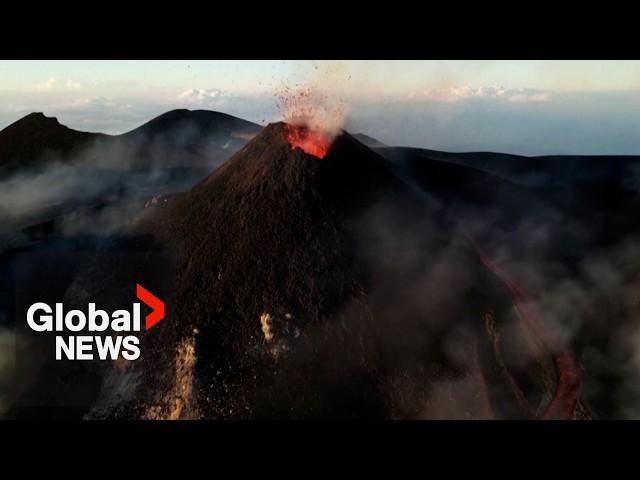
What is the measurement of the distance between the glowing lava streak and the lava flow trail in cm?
978

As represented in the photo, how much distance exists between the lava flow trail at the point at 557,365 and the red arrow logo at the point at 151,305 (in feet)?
52.0

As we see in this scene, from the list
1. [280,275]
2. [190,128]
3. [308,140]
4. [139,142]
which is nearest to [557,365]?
[280,275]

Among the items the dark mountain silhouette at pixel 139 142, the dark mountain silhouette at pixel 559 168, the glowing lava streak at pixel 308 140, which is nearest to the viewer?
the glowing lava streak at pixel 308 140

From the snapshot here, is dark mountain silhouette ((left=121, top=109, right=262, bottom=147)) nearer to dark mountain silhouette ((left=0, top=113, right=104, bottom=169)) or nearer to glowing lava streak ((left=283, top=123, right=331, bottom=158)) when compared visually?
dark mountain silhouette ((left=0, top=113, right=104, bottom=169))

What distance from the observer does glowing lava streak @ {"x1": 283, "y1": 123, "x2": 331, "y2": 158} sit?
22.7 m

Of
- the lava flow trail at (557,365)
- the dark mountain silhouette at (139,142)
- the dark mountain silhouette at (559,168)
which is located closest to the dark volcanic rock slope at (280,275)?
the lava flow trail at (557,365)

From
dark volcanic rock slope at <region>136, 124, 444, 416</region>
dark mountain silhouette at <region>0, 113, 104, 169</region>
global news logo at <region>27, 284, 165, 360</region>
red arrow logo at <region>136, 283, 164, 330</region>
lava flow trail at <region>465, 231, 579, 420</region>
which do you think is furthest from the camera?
dark mountain silhouette at <region>0, 113, 104, 169</region>

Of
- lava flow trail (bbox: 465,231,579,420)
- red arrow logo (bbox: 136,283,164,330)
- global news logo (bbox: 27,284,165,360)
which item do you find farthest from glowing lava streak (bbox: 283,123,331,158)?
global news logo (bbox: 27,284,165,360)

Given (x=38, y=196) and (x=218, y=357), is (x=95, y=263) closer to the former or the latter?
(x=218, y=357)

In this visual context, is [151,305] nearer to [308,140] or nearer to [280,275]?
[280,275]

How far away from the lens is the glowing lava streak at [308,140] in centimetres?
2266

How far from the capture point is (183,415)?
17516mm

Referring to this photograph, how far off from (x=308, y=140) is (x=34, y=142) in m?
44.9

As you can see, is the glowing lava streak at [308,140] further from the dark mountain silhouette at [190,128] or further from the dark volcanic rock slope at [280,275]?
the dark mountain silhouette at [190,128]
